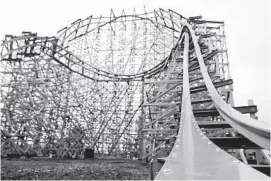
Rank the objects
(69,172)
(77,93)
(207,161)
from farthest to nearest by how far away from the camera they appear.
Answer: (77,93) < (69,172) < (207,161)

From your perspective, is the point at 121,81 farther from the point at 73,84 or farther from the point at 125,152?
the point at 125,152

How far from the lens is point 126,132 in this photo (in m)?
10.9

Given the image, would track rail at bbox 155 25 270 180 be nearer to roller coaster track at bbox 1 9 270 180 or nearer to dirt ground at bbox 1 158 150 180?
dirt ground at bbox 1 158 150 180

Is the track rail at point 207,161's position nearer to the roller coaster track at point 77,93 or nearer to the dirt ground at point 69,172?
the dirt ground at point 69,172

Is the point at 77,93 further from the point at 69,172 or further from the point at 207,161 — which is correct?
the point at 207,161

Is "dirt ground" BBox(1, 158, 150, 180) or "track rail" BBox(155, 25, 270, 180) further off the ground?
"track rail" BBox(155, 25, 270, 180)

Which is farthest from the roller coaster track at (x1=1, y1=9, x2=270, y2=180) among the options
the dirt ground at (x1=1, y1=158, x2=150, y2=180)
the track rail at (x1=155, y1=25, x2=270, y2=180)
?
the track rail at (x1=155, y1=25, x2=270, y2=180)

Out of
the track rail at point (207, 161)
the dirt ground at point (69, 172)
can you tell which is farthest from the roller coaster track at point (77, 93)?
the track rail at point (207, 161)

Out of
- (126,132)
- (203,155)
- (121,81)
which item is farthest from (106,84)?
(203,155)

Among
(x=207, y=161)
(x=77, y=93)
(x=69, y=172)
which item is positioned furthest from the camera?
(x=77, y=93)

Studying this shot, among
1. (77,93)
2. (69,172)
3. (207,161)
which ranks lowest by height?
(69,172)

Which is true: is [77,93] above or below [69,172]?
above

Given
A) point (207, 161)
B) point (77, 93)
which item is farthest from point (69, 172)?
point (77, 93)

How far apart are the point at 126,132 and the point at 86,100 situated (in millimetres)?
2246
